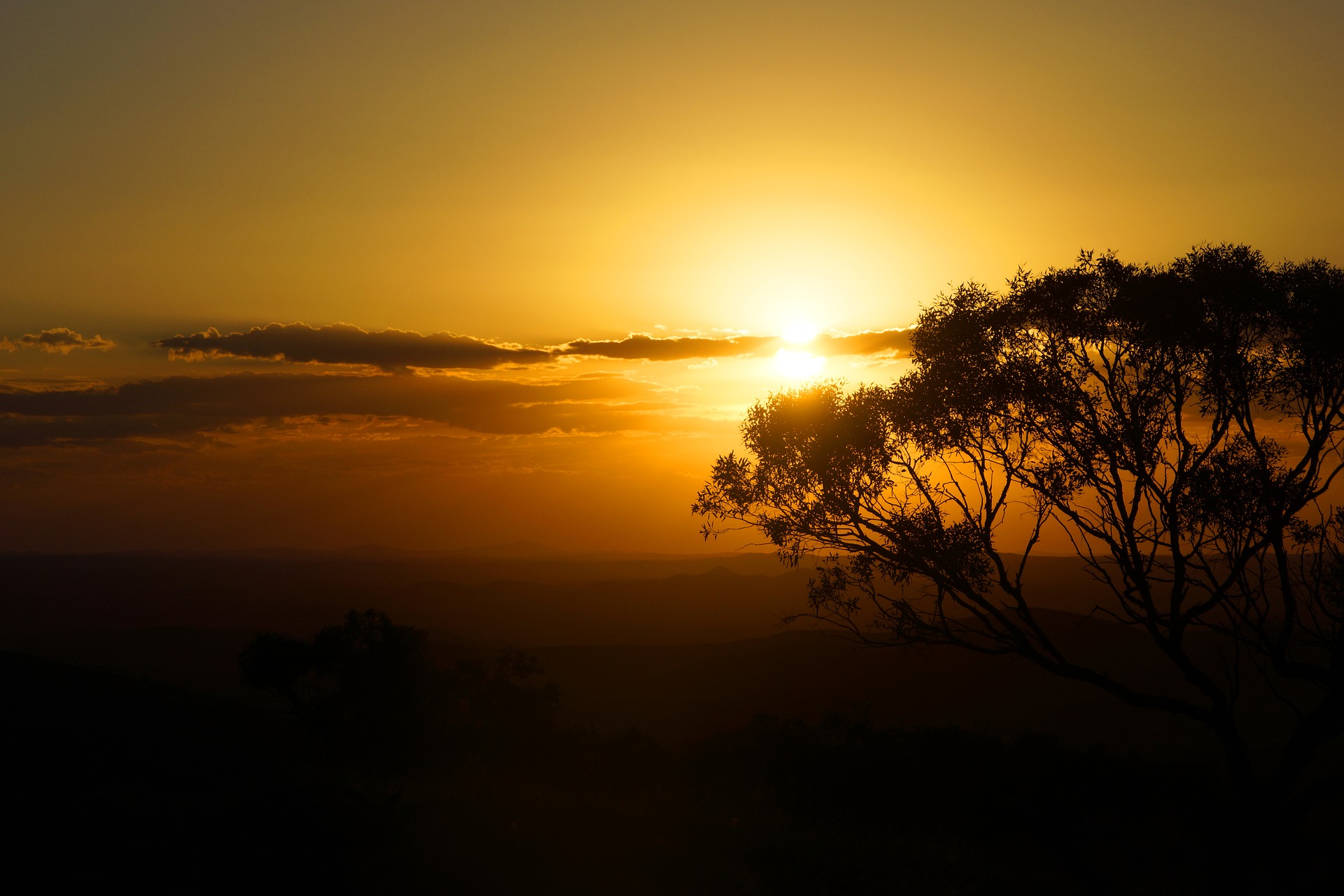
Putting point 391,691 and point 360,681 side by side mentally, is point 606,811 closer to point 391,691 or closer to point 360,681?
point 391,691

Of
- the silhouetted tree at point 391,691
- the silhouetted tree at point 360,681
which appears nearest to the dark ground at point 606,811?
the silhouetted tree at point 391,691

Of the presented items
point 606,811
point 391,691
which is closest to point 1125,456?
point 606,811

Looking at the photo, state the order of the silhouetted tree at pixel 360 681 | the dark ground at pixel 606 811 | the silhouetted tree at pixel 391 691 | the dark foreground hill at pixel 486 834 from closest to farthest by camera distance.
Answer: the dark foreground hill at pixel 486 834 < the dark ground at pixel 606 811 < the silhouetted tree at pixel 360 681 < the silhouetted tree at pixel 391 691

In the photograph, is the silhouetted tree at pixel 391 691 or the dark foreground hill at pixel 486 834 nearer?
the dark foreground hill at pixel 486 834

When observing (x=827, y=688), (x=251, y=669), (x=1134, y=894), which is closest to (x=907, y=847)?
(x=1134, y=894)

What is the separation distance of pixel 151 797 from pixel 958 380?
14.2m

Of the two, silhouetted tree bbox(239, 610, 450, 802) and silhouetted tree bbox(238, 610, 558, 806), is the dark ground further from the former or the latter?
silhouetted tree bbox(239, 610, 450, 802)

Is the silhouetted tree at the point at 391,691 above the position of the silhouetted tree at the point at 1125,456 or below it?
below

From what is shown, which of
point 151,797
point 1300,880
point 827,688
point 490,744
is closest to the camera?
point 151,797

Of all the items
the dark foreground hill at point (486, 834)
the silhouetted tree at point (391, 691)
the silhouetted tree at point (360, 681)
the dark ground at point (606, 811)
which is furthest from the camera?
the silhouetted tree at point (391, 691)

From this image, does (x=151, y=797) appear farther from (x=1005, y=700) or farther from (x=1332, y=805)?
(x=1005, y=700)

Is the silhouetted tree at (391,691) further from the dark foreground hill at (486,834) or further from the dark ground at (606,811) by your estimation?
the dark foreground hill at (486,834)

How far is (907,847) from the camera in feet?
37.0

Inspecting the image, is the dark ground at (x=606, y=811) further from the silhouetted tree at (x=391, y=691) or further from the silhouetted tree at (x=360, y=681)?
the silhouetted tree at (x=360, y=681)
